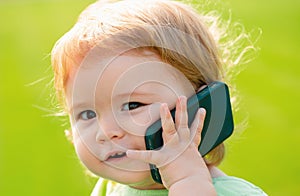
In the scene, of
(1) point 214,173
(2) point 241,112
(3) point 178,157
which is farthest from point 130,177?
(2) point 241,112

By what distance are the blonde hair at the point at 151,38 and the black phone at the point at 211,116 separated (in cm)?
10

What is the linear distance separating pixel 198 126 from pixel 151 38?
0.28 metres

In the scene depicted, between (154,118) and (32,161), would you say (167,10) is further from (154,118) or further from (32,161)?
(32,161)

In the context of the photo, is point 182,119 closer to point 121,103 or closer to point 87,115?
point 121,103

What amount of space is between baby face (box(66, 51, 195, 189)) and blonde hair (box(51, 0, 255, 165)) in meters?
0.04

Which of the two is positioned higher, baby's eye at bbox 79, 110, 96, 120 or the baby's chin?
baby's eye at bbox 79, 110, 96, 120

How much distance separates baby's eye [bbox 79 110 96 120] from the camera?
74.8 inches

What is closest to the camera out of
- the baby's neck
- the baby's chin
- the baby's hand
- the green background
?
the baby's hand

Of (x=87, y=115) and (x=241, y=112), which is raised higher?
(x=87, y=115)

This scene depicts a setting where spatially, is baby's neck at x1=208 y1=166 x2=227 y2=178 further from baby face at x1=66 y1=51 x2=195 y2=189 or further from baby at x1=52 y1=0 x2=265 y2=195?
baby face at x1=66 y1=51 x2=195 y2=189

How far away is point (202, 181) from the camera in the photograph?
68.8 inches

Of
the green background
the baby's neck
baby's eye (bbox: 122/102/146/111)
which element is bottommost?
the green background

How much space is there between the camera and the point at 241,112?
3957mm

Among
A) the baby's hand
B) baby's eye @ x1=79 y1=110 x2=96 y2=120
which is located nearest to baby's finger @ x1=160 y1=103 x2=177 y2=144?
the baby's hand
